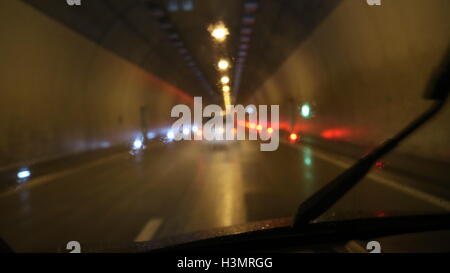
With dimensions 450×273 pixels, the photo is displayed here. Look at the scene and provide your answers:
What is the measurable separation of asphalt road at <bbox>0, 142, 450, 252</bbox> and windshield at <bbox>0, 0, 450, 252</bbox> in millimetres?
56

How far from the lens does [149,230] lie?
689cm

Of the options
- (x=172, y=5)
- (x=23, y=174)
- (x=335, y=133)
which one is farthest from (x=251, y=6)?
(x=335, y=133)

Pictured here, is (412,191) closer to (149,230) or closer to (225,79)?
(225,79)

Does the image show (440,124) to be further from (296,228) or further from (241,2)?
(296,228)

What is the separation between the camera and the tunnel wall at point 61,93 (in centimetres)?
1498

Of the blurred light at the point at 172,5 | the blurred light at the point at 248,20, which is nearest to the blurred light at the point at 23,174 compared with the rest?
the blurred light at the point at 172,5

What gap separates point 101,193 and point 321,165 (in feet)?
23.7

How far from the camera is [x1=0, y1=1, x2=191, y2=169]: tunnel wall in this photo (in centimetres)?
1498

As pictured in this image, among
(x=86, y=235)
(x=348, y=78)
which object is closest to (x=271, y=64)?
(x=348, y=78)

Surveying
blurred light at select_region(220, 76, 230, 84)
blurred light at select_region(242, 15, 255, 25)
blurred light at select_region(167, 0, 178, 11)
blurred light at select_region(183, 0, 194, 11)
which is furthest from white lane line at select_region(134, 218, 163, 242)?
blurred light at select_region(242, 15, 255, 25)

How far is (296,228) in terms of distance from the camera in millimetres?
3852

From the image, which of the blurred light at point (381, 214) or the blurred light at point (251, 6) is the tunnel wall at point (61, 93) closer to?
the blurred light at point (251, 6)

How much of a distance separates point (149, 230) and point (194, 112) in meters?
3.20

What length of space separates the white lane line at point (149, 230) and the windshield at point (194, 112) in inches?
1.5
